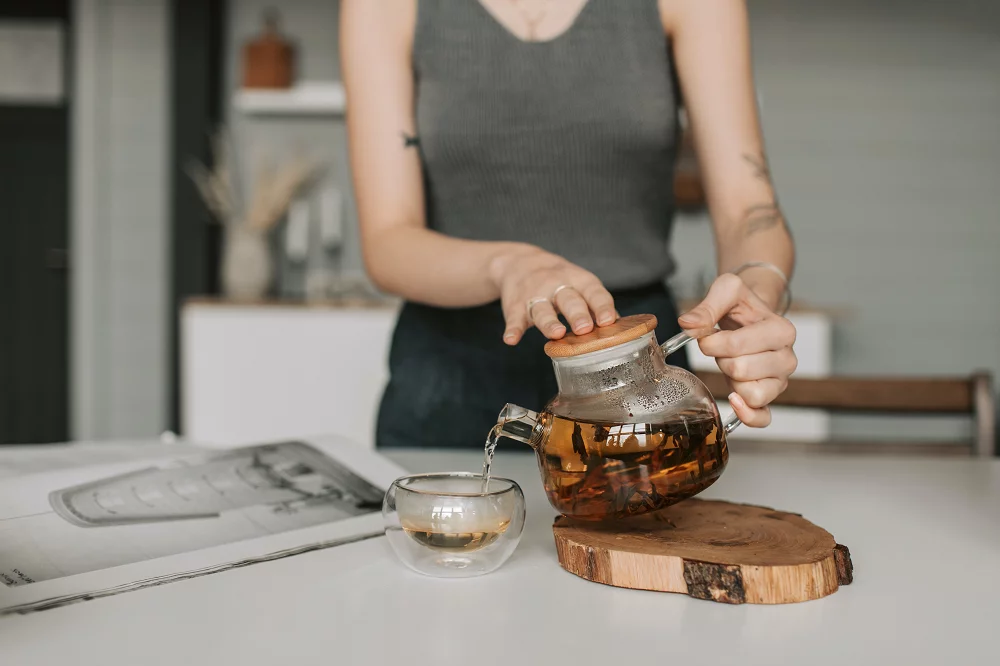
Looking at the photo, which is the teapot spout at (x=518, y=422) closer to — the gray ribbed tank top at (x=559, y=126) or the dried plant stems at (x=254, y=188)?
the gray ribbed tank top at (x=559, y=126)

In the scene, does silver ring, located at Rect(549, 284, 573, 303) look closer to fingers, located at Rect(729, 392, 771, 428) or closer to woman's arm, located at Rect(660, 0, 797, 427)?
fingers, located at Rect(729, 392, 771, 428)

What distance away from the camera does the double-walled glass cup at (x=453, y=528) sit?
0.57 metres

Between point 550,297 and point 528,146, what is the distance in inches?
21.5

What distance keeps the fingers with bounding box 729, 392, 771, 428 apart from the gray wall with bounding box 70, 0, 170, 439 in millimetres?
3441

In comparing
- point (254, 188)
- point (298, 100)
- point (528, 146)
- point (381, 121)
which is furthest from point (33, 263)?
point (528, 146)

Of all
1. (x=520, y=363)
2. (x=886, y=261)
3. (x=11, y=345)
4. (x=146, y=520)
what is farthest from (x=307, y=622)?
(x=11, y=345)

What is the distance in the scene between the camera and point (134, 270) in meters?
3.73

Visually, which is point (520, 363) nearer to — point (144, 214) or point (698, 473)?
point (698, 473)

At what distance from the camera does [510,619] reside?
51 centimetres

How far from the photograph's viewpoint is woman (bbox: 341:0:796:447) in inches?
43.4

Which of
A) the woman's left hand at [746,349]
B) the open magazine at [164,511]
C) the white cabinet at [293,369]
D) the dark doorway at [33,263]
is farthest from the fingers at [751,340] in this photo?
the dark doorway at [33,263]

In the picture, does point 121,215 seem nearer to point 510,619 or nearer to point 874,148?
point 874,148

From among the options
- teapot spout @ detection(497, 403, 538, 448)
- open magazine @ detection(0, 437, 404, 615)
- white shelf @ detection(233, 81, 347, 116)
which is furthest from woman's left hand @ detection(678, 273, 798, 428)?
white shelf @ detection(233, 81, 347, 116)

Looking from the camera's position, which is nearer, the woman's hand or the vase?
the woman's hand
